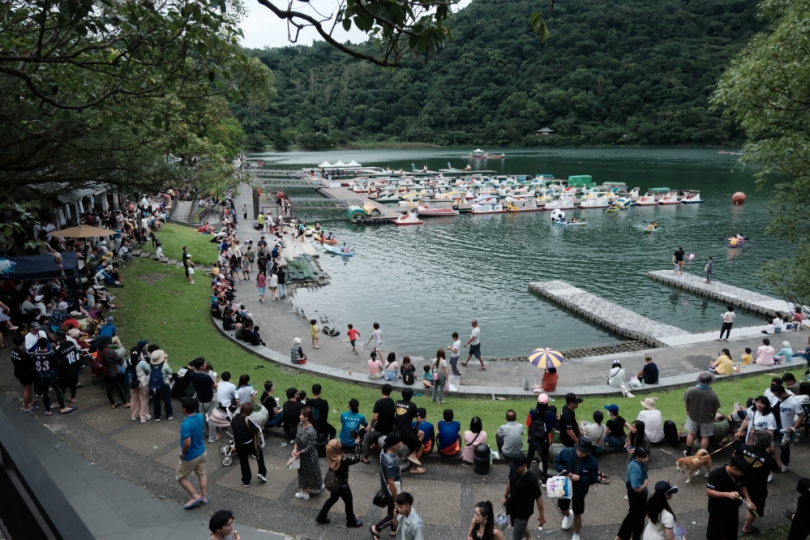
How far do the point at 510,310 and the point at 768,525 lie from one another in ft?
54.6

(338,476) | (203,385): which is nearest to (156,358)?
(203,385)

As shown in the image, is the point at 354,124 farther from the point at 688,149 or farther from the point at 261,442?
the point at 261,442

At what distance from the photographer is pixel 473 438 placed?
28.1 ft

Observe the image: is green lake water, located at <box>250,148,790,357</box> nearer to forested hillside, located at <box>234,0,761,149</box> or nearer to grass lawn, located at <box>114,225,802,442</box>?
grass lawn, located at <box>114,225,802,442</box>

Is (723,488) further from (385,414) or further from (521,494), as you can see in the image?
(385,414)

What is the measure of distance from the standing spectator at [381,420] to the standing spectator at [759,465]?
Answer: 200 inches

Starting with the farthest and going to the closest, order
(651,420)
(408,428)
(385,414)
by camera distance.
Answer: (651,420)
(385,414)
(408,428)

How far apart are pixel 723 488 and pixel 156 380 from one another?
371 inches

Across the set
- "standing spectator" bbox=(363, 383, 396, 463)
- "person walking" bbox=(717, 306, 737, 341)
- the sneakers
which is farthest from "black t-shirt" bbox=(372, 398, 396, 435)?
"person walking" bbox=(717, 306, 737, 341)

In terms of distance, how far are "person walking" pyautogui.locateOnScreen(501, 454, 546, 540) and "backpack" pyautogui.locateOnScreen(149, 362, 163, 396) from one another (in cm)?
685

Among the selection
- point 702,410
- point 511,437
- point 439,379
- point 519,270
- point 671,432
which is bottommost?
point 519,270

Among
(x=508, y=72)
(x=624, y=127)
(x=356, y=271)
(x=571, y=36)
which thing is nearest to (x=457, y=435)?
(x=356, y=271)

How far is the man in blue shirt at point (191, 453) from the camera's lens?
7.26 metres

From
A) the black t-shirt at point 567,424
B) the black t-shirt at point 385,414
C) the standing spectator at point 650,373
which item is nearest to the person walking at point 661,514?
the black t-shirt at point 567,424
